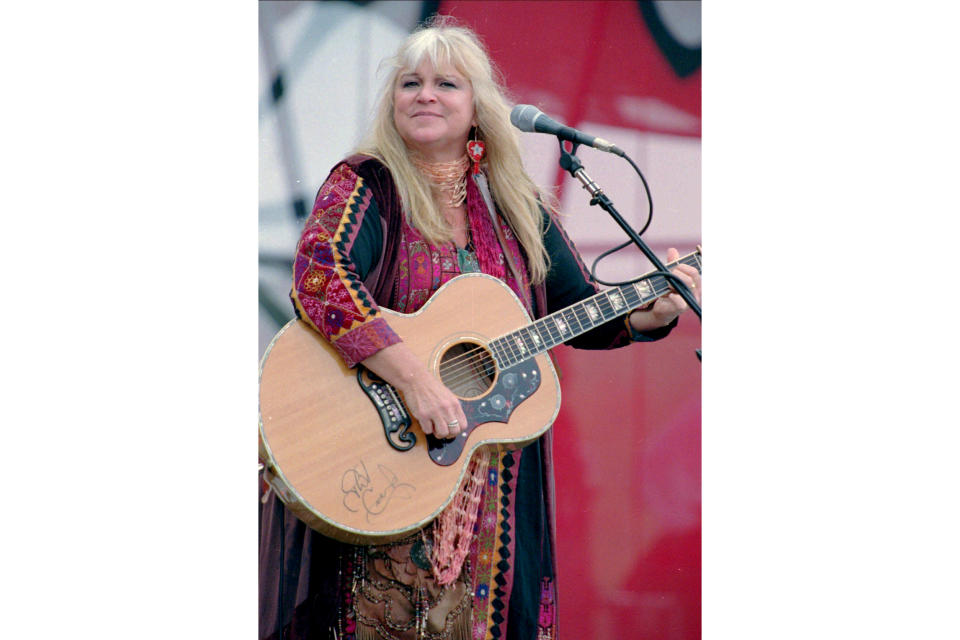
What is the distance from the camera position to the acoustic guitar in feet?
7.04

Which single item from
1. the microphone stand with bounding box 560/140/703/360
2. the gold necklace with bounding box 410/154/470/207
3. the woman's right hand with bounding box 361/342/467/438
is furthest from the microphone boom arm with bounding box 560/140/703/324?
the woman's right hand with bounding box 361/342/467/438

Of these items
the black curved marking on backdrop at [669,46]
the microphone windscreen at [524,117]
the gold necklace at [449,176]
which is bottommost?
the gold necklace at [449,176]

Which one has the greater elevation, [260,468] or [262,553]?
[260,468]

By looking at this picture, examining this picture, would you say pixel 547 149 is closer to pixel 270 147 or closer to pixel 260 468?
pixel 270 147

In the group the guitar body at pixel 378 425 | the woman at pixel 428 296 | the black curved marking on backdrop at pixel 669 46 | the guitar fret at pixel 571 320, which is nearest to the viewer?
the guitar body at pixel 378 425

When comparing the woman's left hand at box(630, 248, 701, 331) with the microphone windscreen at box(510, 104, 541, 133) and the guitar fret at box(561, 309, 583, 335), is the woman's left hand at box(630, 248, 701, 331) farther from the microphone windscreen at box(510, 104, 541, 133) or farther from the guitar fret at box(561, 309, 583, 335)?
the microphone windscreen at box(510, 104, 541, 133)

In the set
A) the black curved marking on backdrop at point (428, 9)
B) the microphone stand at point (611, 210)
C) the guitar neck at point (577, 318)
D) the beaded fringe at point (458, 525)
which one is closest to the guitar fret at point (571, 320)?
the guitar neck at point (577, 318)

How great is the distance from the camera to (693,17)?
8.25 ft

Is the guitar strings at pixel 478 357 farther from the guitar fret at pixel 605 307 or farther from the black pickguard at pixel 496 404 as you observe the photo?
the guitar fret at pixel 605 307

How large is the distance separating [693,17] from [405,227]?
3.05 feet

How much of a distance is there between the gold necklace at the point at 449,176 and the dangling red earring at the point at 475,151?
2cm

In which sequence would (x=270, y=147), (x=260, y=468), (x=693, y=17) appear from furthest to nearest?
1. (x=693, y=17)
2. (x=270, y=147)
3. (x=260, y=468)

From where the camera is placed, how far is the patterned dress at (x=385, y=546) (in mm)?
2256

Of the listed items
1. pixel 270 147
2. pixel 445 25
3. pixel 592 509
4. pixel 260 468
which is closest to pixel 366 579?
pixel 260 468
